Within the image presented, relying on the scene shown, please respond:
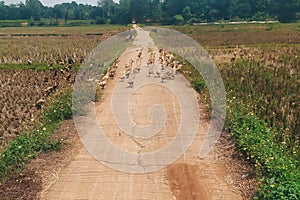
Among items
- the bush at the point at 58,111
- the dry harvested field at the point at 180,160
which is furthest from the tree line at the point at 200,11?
the bush at the point at 58,111

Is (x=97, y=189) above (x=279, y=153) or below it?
below

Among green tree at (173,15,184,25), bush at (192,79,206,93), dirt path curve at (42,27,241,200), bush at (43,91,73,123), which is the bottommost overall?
dirt path curve at (42,27,241,200)

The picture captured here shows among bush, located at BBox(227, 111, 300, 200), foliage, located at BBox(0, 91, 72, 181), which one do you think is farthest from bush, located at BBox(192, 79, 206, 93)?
foliage, located at BBox(0, 91, 72, 181)

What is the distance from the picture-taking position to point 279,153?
703 cm

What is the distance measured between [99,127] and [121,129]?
0.59m

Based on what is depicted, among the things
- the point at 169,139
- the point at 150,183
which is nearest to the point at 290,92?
the point at 169,139

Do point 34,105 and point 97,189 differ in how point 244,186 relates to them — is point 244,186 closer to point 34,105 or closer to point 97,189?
point 97,189

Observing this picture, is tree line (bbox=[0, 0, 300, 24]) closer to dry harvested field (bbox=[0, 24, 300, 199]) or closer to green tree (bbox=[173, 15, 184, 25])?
green tree (bbox=[173, 15, 184, 25])

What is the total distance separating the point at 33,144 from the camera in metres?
8.08

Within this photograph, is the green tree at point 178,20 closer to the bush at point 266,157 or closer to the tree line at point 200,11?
the tree line at point 200,11

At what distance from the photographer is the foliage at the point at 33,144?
724 cm

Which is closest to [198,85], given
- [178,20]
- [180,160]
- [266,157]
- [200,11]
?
[180,160]

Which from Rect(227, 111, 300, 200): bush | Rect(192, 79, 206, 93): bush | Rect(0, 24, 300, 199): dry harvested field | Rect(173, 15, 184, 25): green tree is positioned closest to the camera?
Rect(227, 111, 300, 200): bush

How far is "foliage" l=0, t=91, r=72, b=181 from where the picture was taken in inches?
285
